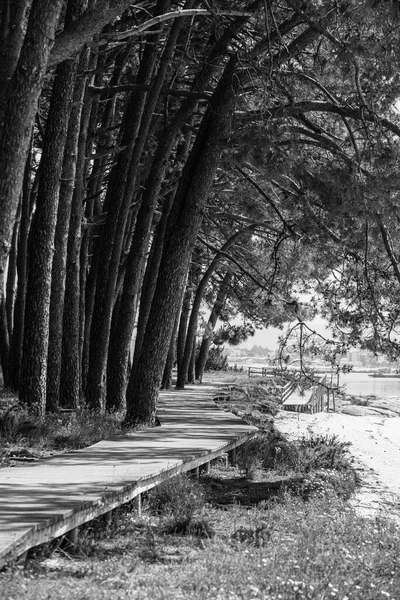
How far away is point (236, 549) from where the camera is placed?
23.9 ft

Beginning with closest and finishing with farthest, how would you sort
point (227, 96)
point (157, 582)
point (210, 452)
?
point (157, 582)
point (210, 452)
point (227, 96)

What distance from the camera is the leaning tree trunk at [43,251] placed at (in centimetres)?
1293

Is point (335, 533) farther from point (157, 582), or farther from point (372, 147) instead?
point (372, 147)

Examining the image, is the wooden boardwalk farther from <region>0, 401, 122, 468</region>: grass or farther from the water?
the water

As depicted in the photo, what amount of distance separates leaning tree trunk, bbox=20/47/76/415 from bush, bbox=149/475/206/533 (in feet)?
14.0

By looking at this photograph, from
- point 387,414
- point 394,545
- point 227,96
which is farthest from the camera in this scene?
point 387,414

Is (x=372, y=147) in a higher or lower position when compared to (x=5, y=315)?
higher

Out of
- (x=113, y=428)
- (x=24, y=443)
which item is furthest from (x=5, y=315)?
(x=24, y=443)

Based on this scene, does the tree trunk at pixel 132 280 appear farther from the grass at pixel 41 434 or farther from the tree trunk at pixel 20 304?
the grass at pixel 41 434

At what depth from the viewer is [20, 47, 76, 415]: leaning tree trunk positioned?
1293 cm

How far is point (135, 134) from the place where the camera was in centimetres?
1659

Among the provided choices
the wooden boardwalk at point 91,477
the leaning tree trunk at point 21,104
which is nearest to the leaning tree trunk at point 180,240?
the wooden boardwalk at point 91,477

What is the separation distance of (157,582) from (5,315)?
15582 mm

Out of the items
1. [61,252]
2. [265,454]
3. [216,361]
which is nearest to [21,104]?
[61,252]
